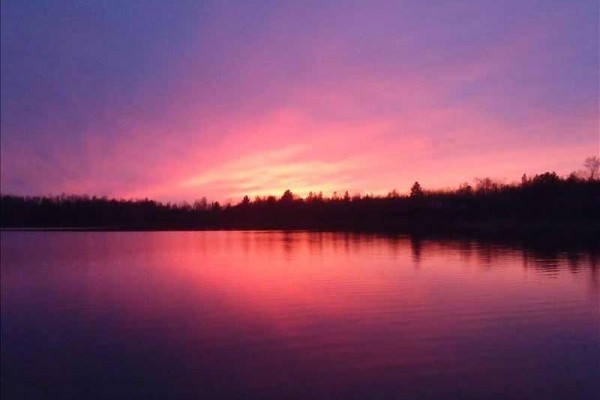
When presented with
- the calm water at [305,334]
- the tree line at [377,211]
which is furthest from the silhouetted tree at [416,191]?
the calm water at [305,334]

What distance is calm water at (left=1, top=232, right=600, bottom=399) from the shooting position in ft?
26.0

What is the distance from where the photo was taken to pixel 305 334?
10781 mm

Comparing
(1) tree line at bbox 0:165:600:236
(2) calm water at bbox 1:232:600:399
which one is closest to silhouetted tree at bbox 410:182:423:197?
(1) tree line at bbox 0:165:600:236

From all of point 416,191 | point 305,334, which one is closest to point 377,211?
point 416,191

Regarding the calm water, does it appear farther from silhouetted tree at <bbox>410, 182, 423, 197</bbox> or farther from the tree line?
silhouetted tree at <bbox>410, 182, 423, 197</bbox>

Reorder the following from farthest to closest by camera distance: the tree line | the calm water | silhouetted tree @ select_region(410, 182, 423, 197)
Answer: silhouetted tree @ select_region(410, 182, 423, 197) < the tree line < the calm water

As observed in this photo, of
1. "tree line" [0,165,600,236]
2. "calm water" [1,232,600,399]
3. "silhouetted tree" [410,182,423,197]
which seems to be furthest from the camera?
"silhouetted tree" [410,182,423,197]

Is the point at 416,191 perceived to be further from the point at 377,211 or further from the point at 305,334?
the point at 305,334

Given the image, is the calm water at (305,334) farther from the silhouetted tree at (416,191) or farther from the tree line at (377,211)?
the silhouetted tree at (416,191)

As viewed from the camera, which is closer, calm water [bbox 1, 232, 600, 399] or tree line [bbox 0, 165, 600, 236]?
calm water [bbox 1, 232, 600, 399]

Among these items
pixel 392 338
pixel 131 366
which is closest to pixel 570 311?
pixel 392 338

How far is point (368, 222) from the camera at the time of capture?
75.1m

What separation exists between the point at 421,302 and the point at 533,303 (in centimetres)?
245

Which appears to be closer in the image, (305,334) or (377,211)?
(305,334)
